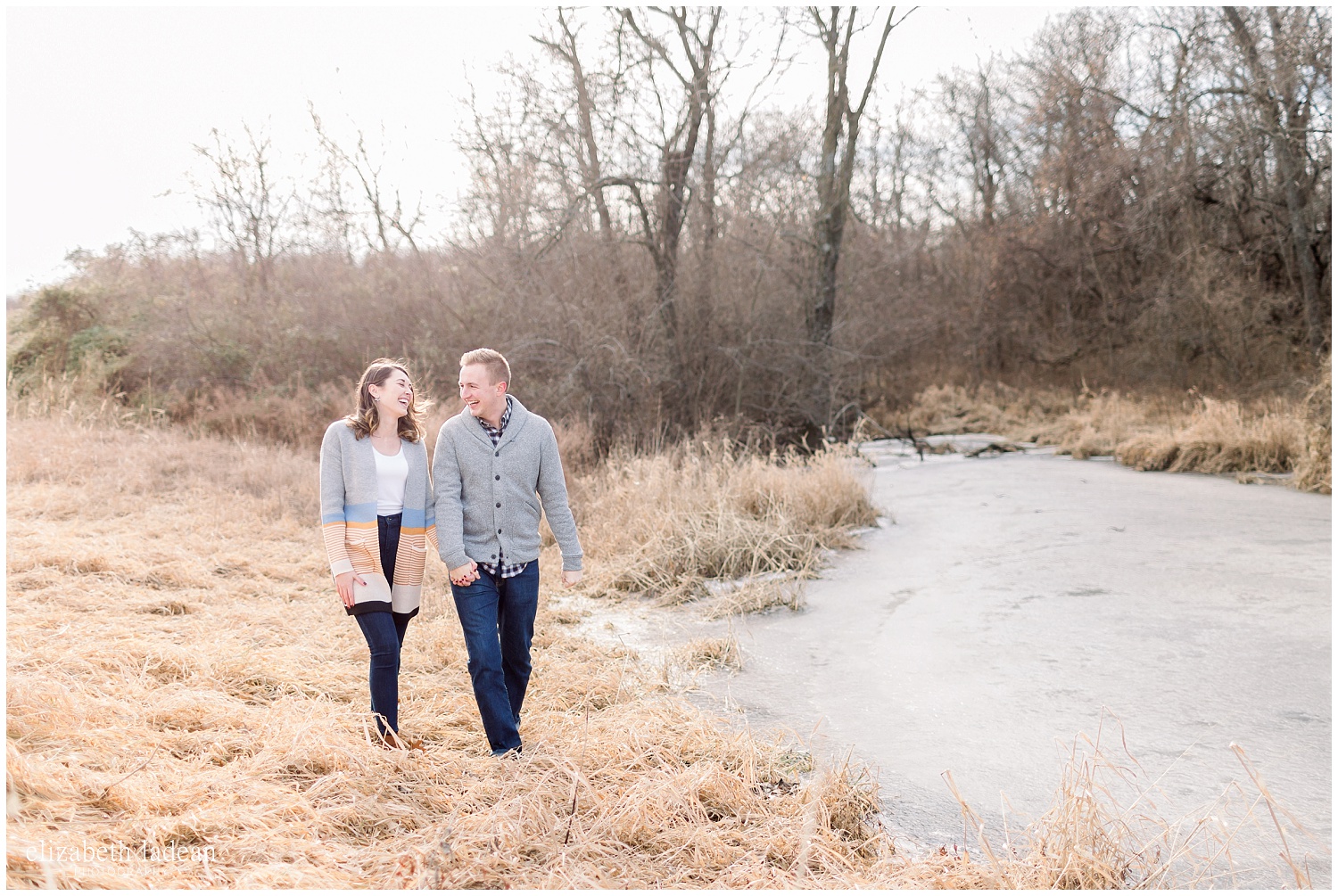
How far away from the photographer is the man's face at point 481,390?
3.61 metres

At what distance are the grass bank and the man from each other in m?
9.51

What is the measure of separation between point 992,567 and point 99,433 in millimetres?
10667

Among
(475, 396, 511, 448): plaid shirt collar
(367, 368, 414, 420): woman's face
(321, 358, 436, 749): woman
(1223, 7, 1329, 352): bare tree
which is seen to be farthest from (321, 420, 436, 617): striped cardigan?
(1223, 7, 1329, 352): bare tree

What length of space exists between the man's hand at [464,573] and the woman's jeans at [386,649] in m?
0.30

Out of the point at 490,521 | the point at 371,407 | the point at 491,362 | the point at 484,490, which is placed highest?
the point at 491,362

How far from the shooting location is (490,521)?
3680 mm

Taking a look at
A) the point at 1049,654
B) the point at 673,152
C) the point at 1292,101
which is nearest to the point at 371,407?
the point at 1049,654

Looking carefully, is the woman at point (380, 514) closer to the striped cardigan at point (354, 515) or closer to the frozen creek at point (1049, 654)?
the striped cardigan at point (354, 515)

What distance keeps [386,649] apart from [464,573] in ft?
1.46

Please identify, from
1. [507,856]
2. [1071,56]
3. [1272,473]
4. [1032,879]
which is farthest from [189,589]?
[1071,56]

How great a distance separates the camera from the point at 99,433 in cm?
1189

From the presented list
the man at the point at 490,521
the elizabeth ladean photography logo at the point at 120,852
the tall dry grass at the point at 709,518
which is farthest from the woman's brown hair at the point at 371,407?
the tall dry grass at the point at 709,518

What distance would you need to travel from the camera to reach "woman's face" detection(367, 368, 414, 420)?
3.64 meters

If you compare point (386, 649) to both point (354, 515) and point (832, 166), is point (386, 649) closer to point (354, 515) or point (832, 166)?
point (354, 515)
